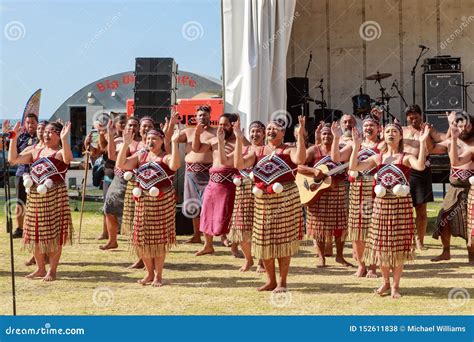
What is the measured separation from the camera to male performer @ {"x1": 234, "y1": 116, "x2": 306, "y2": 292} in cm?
655

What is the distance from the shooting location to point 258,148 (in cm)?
682

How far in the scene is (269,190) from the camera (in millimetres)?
6582

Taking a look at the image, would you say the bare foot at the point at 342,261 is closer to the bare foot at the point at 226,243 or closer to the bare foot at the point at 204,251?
the bare foot at the point at 204,251

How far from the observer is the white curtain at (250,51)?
31.5ft

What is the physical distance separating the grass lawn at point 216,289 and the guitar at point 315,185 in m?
0.71

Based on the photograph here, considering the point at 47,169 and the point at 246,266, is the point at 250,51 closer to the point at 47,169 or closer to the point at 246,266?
the point at 246,266

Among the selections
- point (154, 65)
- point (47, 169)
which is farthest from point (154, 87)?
point (47, 169)

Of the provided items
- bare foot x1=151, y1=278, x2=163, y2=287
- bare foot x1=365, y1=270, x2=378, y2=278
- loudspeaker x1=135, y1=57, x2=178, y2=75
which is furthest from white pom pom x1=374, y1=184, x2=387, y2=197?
loudspeaker x1=135, y1=57, x2=178, y2=75

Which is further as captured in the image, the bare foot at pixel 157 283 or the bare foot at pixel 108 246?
the bare foot at pixel 108 246

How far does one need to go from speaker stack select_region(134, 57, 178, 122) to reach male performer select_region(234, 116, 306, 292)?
13.9ft

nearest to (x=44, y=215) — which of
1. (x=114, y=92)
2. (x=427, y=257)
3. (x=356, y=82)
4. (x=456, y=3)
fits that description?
(x=427, y=257)

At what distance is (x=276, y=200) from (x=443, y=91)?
6.72 metres

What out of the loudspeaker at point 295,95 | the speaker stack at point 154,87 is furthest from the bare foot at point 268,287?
the loudspeaker at point 295,95

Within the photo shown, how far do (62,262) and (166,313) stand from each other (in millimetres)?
2858
